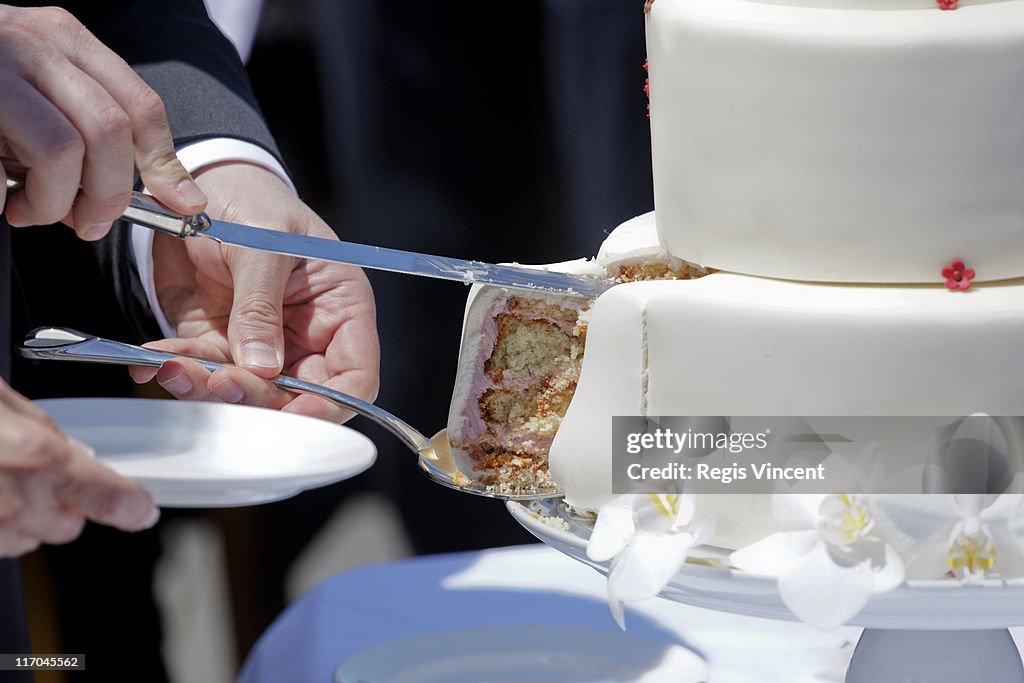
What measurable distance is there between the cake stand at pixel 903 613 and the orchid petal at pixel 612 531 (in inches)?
0.9

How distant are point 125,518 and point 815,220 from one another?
1.59ft

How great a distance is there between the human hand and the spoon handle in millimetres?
95

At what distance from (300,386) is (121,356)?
0.52ft

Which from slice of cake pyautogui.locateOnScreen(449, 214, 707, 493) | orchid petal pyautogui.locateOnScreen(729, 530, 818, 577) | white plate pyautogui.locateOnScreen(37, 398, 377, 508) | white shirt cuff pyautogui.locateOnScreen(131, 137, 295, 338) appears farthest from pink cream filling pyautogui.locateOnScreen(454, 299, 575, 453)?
white shirt cuff pyautogui.locateOnScreen(131, 137, 295, 338)

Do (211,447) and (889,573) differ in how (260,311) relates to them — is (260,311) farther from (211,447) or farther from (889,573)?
(889,573)

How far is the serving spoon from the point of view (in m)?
0.91

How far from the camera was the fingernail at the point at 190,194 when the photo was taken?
89 cm

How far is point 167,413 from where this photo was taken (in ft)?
2.45

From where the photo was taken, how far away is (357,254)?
858 mm

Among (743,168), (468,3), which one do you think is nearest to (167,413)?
(743,168)

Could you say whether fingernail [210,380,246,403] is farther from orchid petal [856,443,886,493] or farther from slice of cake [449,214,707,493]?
orchid petal [856,443,886,493]

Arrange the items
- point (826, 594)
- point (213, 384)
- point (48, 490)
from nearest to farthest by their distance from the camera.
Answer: point (48, 490) → point (826, 594) → point (213, 384)

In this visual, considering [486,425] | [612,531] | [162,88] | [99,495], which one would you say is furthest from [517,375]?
[162,88]

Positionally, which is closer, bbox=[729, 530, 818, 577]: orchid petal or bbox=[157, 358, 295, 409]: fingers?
bbox=[729, 530, 818, 577]: orchid petal
